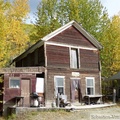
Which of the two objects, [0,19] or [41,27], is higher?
[41,27]

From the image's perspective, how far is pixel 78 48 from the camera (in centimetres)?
2541

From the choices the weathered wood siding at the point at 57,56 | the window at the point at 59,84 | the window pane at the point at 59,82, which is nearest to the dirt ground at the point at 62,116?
the window at the point at 59,84

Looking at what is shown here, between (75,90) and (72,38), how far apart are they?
17.6 ft

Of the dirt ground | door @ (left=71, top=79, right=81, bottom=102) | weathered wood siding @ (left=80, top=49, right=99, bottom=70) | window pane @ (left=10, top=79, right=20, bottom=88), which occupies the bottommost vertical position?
the dirt ground

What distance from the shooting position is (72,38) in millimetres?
25328

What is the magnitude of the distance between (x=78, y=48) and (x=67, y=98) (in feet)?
17.6

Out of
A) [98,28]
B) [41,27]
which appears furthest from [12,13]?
[98,28]

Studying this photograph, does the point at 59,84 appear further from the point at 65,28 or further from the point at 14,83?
the point at 65,28

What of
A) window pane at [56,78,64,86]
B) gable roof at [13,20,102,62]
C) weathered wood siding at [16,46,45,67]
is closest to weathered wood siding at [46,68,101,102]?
window pane at [56,78,64,86]

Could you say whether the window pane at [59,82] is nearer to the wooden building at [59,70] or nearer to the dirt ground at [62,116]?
the wooden building at [59,70]

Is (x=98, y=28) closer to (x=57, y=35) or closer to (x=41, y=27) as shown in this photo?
(x=41, y=27)

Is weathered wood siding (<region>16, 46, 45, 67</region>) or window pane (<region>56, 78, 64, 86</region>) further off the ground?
weathered wood siding (<region>16, 46, 45, 67</region>)

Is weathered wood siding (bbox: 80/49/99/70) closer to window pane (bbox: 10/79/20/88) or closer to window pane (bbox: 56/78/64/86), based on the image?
window pane (bbox: 56/78/64/86)

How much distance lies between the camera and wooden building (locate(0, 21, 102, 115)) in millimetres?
20844
